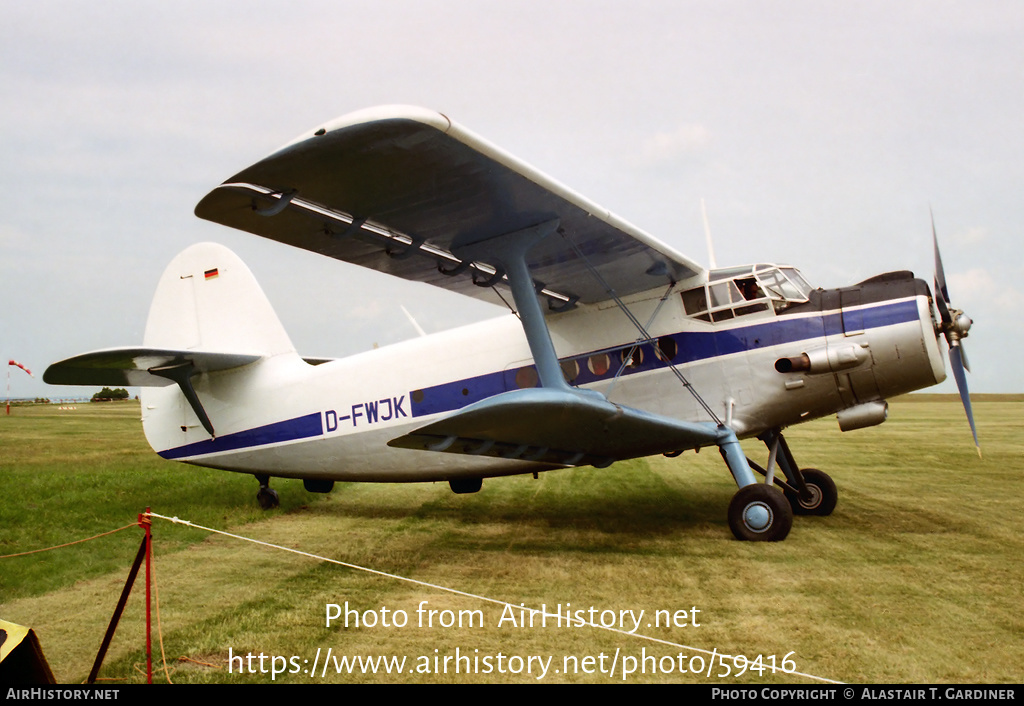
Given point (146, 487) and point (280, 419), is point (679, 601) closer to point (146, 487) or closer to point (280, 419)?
point (280, 419)

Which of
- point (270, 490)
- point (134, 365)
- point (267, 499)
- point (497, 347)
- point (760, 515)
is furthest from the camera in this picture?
point (270, 490)

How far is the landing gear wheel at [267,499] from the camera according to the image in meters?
8.98

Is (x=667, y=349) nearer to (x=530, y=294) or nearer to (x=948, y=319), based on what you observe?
(x=530, y=294)

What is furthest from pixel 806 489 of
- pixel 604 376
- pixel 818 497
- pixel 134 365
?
pixel 134 365

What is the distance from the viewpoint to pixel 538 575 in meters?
5.45

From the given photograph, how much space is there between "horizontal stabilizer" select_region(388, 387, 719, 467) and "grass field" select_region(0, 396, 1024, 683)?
0.96 m

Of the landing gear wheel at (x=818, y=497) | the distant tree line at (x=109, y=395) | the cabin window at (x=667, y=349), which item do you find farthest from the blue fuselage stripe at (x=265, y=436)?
the distant tree line at (x=109, y=395)

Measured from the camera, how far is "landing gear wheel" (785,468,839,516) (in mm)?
7586

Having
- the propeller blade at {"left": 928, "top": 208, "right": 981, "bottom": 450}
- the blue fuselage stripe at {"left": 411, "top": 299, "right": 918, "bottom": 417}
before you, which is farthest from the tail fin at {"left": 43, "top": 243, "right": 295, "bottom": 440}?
the propeller blade at {"left": 928, "top": 208, "right": 981, "bottom": 450}

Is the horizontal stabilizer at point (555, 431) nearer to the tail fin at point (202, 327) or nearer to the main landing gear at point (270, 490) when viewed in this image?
the main landing gear at point (270, 490)

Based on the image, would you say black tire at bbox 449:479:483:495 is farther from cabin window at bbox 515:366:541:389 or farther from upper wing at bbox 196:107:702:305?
upper wing at bbox 196:107:702:305

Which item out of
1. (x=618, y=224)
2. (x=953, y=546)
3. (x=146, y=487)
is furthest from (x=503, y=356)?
(x=146, y=487)

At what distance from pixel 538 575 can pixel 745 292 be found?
362cm
